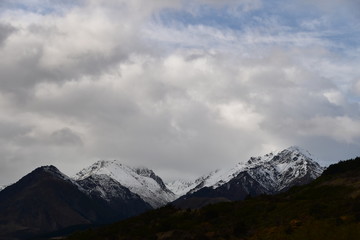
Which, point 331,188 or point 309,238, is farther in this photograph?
point 331,188

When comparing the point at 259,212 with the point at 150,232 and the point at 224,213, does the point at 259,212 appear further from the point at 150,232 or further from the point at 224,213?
the point at 150,232

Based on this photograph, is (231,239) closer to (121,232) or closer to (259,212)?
(259,212)

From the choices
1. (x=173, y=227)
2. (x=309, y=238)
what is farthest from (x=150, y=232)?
(x=309, y=238)

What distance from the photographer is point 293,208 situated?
14288 centimetres

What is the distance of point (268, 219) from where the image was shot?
138625mm

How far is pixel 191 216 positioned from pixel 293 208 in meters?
29.8

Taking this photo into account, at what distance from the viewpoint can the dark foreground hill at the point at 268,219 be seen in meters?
120

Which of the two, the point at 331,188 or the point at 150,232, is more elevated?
the point at 331,188

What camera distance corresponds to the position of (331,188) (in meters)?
164

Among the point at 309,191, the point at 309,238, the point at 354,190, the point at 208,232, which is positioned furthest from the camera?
the point at 309,191

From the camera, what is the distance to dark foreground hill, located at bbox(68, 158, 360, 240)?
119688 millimetres

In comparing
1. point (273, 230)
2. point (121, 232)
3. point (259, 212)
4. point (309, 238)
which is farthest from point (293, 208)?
point (121, 232)

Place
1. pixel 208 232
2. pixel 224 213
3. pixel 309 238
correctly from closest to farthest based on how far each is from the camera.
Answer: pixel 309 238 → pixel 208 232 → pixel 224 213

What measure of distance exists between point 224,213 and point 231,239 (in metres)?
30.8
